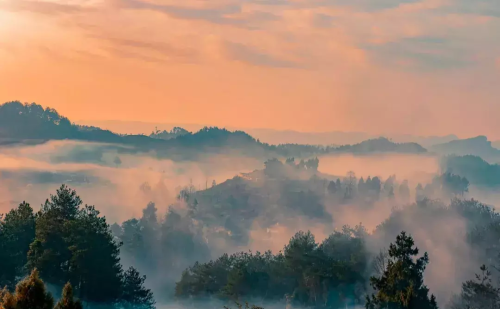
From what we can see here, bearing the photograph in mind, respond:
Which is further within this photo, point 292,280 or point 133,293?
point 292,280

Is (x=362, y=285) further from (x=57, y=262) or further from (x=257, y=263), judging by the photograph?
(x=57, y=262)

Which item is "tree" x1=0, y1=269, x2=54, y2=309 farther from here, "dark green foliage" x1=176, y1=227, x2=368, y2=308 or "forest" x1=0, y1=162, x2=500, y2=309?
"dark green foliage" x1=176, y1=227, x2=368, y2=308

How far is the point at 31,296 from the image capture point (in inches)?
1052

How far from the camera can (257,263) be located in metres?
101

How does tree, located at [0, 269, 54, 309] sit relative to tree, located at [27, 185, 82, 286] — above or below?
above

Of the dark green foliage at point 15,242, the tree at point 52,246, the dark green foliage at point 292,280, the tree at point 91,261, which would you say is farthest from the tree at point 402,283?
the dark green foliage at point 292,280

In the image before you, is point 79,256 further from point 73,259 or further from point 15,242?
point 15,242

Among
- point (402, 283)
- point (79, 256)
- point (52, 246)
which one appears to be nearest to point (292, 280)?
point (79, 256)

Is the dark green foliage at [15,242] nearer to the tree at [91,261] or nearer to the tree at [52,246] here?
the tree at [52,246]

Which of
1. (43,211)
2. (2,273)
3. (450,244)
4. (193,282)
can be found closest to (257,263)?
(193,282)

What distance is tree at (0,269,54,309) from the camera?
26.5m

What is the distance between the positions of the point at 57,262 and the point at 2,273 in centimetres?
482

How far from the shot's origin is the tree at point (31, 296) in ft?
86.8

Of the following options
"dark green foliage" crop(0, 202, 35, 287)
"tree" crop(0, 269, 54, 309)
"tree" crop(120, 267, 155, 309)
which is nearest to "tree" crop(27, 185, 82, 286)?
"dark green foliage" crop(0, 202, 35, 287)
